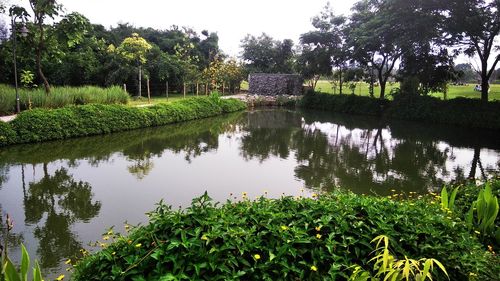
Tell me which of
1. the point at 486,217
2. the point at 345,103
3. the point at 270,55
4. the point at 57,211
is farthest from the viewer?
the point at 270,55

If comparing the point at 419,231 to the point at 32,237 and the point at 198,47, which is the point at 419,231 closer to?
the point at 32,237

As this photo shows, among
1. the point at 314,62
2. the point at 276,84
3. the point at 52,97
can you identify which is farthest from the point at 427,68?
the point at 52,97

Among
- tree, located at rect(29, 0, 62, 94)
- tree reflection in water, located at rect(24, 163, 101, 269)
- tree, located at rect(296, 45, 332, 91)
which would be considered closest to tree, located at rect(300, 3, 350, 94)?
tree, located at rect(296, 45, 332, 91)

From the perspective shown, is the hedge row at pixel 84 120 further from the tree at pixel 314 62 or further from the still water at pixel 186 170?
the tree at pixel 314 62

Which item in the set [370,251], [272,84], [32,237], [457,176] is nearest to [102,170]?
[32,237]

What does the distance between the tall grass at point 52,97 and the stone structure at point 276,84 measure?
54.0ft

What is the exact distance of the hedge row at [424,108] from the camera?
16.7 meters

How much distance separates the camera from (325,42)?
25500mm

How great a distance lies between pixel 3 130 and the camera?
979 cm

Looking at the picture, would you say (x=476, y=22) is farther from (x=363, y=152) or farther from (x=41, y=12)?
(x=41, y=12)

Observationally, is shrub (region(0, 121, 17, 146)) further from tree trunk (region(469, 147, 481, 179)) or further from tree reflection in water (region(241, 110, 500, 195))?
tree trunk (region(469, 147, 481, 179))

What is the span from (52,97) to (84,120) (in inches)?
105

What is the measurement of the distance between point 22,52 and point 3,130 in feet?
21.1

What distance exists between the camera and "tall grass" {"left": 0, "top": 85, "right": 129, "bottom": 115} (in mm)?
12859
